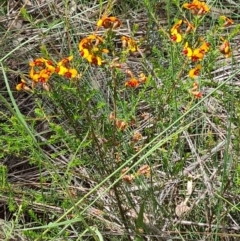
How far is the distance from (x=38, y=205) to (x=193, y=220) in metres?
0.49

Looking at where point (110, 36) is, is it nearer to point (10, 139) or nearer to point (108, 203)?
point (10, 139)

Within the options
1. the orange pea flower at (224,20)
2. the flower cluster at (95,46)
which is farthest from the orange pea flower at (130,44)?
the orange pea flower at (224,20)

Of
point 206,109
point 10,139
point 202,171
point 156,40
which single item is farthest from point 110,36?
point 156,40

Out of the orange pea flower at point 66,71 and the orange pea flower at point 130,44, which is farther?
the orange pea flower at point 130,44

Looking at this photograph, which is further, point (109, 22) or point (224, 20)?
point (224, 20)

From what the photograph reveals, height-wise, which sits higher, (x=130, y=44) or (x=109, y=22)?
(x=109, y=22)

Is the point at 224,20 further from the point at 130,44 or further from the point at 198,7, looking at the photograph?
the point at 130,44

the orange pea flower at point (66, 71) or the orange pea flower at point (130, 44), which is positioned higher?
the orange pea flower at point (66, 71)

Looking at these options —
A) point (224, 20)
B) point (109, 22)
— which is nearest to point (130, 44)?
point (109, 22)

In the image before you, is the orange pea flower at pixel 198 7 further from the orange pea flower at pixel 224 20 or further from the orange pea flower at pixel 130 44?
the orange pea flower at pixel 130 44

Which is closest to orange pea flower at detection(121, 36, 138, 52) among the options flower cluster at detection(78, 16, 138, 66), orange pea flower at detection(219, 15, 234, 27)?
flower cluster at detection(78, 16, 138, 66)

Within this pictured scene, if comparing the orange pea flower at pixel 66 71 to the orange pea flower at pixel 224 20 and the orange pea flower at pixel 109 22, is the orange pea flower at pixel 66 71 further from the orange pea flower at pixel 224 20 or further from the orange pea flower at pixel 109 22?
the orange pea flower at pixel 224 20

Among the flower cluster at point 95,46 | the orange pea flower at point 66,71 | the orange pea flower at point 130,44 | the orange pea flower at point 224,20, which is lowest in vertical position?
the orange pea flower at point 224,20

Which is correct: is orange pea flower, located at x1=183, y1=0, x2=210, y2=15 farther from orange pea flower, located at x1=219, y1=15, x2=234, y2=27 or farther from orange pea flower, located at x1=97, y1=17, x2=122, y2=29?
orange pea flower, located at x1=97, y1=17, x2=122, y2=29
